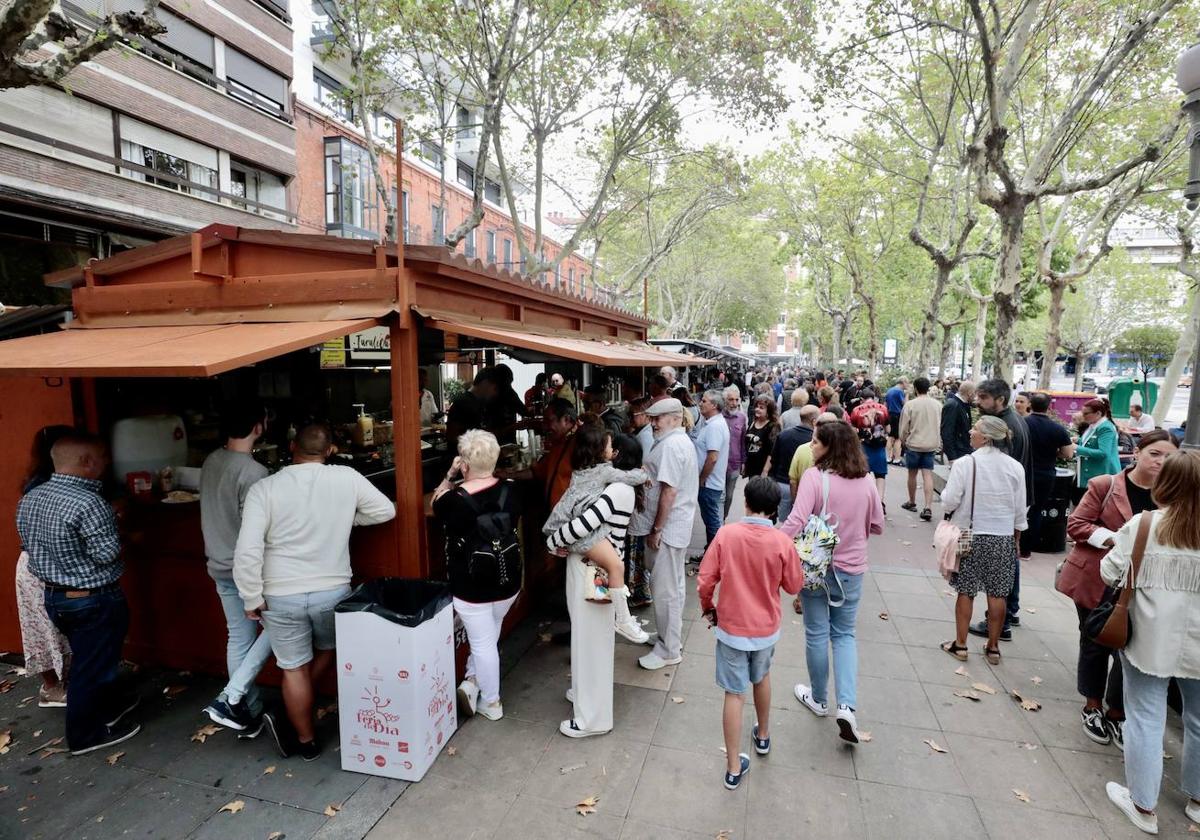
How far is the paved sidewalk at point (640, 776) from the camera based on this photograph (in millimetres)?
2961

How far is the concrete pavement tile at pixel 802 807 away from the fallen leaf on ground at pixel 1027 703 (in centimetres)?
166

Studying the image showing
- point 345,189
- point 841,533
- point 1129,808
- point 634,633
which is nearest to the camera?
point 1129,808

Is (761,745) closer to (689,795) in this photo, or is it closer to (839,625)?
(689,795)

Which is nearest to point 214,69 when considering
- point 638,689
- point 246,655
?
point 246,655

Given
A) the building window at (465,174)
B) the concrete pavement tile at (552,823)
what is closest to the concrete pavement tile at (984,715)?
the concrete pavement tile at (552,823)

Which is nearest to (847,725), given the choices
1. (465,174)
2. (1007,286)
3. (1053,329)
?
(1007,286)

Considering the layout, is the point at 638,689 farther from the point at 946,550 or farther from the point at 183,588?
the point at 183,588

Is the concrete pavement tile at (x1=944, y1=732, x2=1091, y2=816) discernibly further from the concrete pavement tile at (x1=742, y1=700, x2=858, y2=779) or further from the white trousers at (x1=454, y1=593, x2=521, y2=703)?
the white trousers at (x1=454, y1=593, x2=521, y2=703)

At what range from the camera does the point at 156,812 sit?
304 centimetres

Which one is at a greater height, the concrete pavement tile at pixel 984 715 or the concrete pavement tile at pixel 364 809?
the concrete pavement tile at pixel 984 715

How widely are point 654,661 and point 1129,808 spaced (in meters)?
2.77

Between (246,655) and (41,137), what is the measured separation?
13.3m

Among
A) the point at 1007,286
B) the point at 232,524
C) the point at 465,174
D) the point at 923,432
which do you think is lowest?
the point at 232,524

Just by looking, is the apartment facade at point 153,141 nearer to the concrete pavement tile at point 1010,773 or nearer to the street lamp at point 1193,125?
the street lamp at point 1193,125
